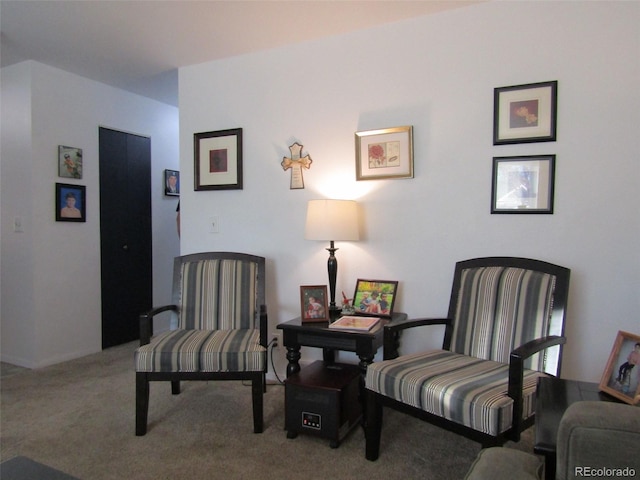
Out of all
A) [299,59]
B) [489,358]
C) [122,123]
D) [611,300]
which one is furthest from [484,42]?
[122,123]

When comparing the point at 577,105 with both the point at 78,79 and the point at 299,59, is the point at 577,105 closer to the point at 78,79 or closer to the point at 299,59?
the point at 299,59

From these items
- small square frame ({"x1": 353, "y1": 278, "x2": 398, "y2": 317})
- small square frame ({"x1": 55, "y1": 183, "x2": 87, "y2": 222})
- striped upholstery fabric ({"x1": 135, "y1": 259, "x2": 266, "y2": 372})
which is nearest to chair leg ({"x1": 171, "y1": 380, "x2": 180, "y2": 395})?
striped upholstery fabric ({"x1": 135, "y1": 259, "x2": 266, "y2": 372})

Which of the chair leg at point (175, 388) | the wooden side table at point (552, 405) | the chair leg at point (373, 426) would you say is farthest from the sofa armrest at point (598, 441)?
the chair leg at point (175, 388)

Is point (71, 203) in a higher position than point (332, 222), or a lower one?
higher

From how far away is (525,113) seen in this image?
7.26ft

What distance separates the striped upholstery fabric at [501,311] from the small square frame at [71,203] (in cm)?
301

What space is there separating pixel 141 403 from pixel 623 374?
2.08 meters

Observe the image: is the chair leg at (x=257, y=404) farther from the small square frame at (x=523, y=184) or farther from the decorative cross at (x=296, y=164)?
the small square frame at (x=523, y=184)

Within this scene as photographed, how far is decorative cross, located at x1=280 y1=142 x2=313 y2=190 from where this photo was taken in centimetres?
282

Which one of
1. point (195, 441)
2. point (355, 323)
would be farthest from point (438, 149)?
point (195, 441)

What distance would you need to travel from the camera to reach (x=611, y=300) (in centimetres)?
207

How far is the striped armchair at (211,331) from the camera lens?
215 cm

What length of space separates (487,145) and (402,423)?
1.57 meters

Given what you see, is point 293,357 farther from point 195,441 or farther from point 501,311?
point 501,311
